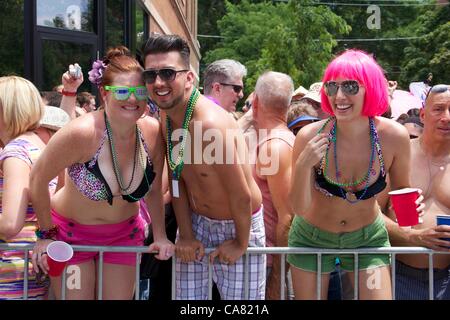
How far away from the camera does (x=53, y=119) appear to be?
414 cm

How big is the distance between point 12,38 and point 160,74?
4.99m

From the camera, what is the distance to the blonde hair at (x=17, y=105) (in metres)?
3.36

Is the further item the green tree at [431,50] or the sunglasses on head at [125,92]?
the green tree at [431,50]

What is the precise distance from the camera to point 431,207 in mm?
3674

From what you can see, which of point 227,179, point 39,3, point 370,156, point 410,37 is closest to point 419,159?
point 370,156

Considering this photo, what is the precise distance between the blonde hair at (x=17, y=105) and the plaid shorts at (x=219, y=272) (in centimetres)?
116

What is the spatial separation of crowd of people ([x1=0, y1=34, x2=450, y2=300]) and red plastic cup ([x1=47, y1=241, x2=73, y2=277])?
107 mm

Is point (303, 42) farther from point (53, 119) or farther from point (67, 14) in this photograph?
point (53, 119)

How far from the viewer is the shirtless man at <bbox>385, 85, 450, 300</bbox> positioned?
3637mm

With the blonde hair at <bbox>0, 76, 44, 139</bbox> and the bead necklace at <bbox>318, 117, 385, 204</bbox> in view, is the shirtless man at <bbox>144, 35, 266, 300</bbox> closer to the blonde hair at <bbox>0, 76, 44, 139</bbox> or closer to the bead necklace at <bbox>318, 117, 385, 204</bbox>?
the bead necklace at <bbox>318, 117, 385, 204</bbox>

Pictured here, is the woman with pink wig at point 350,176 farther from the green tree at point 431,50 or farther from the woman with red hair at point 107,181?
the green tree at point 431,50

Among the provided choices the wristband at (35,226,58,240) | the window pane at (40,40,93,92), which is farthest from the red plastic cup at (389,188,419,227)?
the window pane at (40,40,93,92)

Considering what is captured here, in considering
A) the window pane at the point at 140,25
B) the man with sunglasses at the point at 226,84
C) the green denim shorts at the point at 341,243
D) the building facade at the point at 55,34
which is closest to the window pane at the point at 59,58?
the building facade at the point at 55,34
